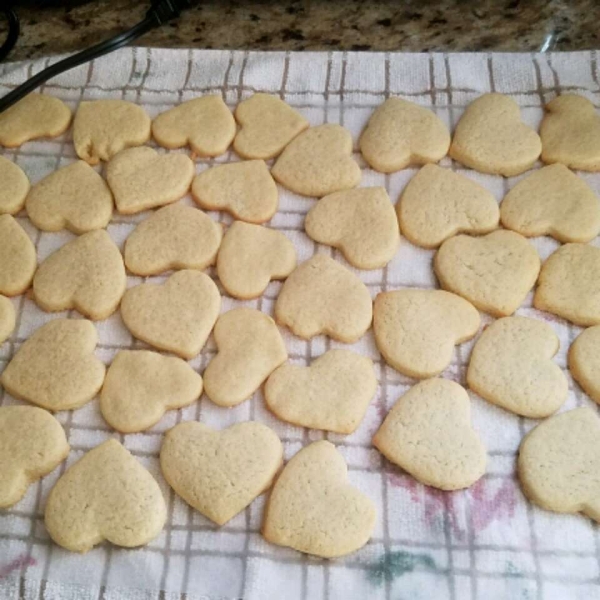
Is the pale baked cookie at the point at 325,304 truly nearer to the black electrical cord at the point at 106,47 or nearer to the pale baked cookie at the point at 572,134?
the pale baked cookie at the point at 572,134

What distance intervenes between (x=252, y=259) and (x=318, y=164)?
134 millimetres

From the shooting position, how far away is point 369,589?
600 mm

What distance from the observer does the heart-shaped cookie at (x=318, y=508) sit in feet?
2.00

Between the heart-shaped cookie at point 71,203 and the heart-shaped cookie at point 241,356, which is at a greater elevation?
the heart-shaped cookie at point 71,203

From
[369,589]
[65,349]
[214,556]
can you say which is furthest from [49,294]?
[369,589]

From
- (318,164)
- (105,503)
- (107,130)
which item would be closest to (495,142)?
(318,164)

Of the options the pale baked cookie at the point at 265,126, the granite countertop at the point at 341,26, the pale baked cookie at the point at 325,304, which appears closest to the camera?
the pale baked cookie at the point at 325,304

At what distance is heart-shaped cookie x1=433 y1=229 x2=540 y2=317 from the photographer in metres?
0.72

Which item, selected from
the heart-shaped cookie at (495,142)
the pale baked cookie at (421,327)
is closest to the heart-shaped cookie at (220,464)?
the pale baked cookie at (421,327)

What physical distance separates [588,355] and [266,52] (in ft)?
1.66

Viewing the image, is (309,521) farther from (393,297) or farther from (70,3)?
(70,3)

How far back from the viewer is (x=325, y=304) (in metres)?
0.72

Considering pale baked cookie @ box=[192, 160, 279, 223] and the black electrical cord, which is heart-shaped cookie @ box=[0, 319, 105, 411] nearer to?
pale baked cookie @ box=[192, 160, 279, 223]

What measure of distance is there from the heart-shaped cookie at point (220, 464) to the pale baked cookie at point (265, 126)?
1.03 feet
